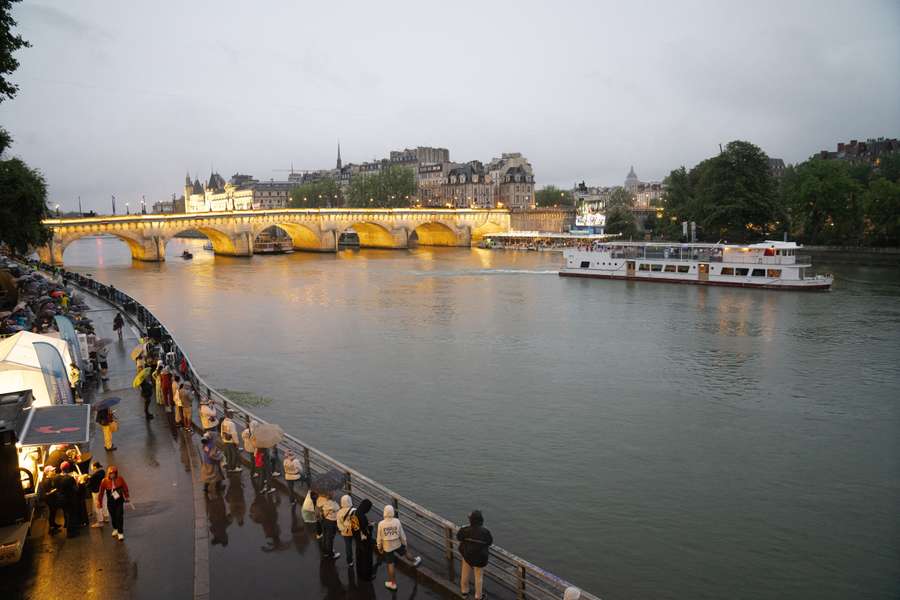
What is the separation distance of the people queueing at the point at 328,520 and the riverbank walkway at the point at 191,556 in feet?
0.42

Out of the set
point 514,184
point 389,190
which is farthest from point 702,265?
point 514,184

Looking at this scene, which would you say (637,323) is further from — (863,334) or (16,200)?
(16,200)

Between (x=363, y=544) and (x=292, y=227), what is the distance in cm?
7622

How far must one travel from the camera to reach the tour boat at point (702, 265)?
41.5 meters

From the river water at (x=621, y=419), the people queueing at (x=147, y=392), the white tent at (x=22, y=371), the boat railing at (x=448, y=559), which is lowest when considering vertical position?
the river water at (x=621, y=419)

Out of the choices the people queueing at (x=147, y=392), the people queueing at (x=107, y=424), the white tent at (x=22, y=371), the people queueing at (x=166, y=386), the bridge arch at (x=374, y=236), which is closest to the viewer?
the white tent at (x=22, y=371)

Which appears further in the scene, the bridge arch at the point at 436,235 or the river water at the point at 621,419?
the bridge arch at the point at 436,235

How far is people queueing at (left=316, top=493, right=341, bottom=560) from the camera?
24.2 feet

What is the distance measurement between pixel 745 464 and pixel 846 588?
4.16 m

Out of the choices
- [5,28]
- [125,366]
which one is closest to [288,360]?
[125,366]

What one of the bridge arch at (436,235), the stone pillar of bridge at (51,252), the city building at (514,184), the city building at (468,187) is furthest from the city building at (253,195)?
the stone pillar of bridge at (51,252)

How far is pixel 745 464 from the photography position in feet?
43.7

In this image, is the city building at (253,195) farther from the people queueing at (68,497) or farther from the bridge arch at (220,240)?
the people queueing at (68,497)

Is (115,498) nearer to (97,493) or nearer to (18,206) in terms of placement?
(97,493)
